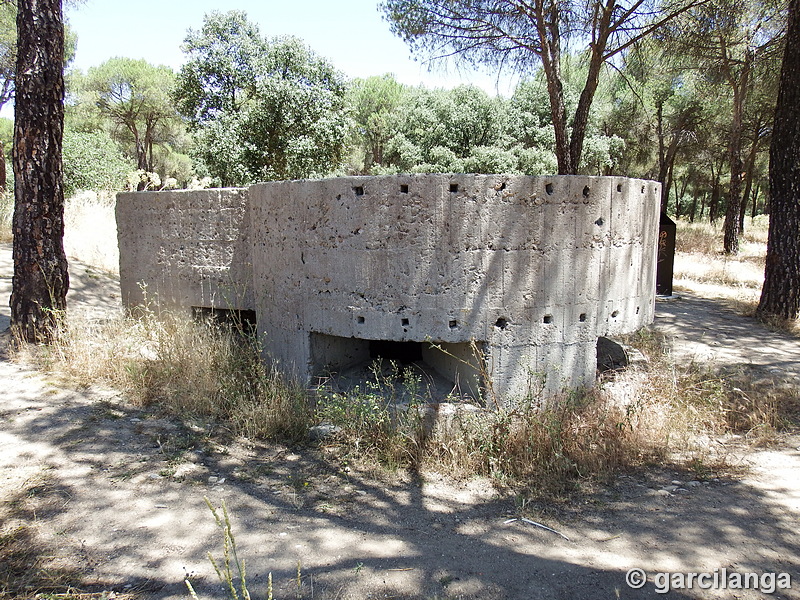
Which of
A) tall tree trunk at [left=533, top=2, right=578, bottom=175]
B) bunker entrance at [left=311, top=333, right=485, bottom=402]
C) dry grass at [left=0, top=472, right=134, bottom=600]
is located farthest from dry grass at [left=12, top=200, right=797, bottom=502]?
tall tree trunk at [left=533, top=2, right=578, bottom=175]

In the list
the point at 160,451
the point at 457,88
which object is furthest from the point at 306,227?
the point at 457,88

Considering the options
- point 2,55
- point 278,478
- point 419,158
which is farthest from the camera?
point 419,158

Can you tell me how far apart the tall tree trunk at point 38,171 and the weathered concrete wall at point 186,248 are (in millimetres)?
927

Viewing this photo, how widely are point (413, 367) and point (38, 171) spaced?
405 centimetres

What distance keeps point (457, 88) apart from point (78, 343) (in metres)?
18.4

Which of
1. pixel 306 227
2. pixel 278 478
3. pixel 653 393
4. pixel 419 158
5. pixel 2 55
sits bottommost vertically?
pixel 278 478

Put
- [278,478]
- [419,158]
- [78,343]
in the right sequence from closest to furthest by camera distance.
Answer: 1. [278,478]
2. [78,343]
3. [419,158]

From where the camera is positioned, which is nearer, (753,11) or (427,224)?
(427,224)

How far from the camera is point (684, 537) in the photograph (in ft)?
10.4

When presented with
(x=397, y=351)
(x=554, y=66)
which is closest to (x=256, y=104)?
(x=554, y=66)

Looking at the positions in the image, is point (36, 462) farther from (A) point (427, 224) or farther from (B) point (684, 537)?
(B) point (684, 537)

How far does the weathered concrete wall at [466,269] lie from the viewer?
4.48 metres

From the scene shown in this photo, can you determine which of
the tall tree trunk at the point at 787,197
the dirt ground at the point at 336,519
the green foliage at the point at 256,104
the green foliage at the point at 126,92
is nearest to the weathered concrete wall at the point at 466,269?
the dirt ground at the point at 336,519

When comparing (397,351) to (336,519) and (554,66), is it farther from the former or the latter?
(554,66)
